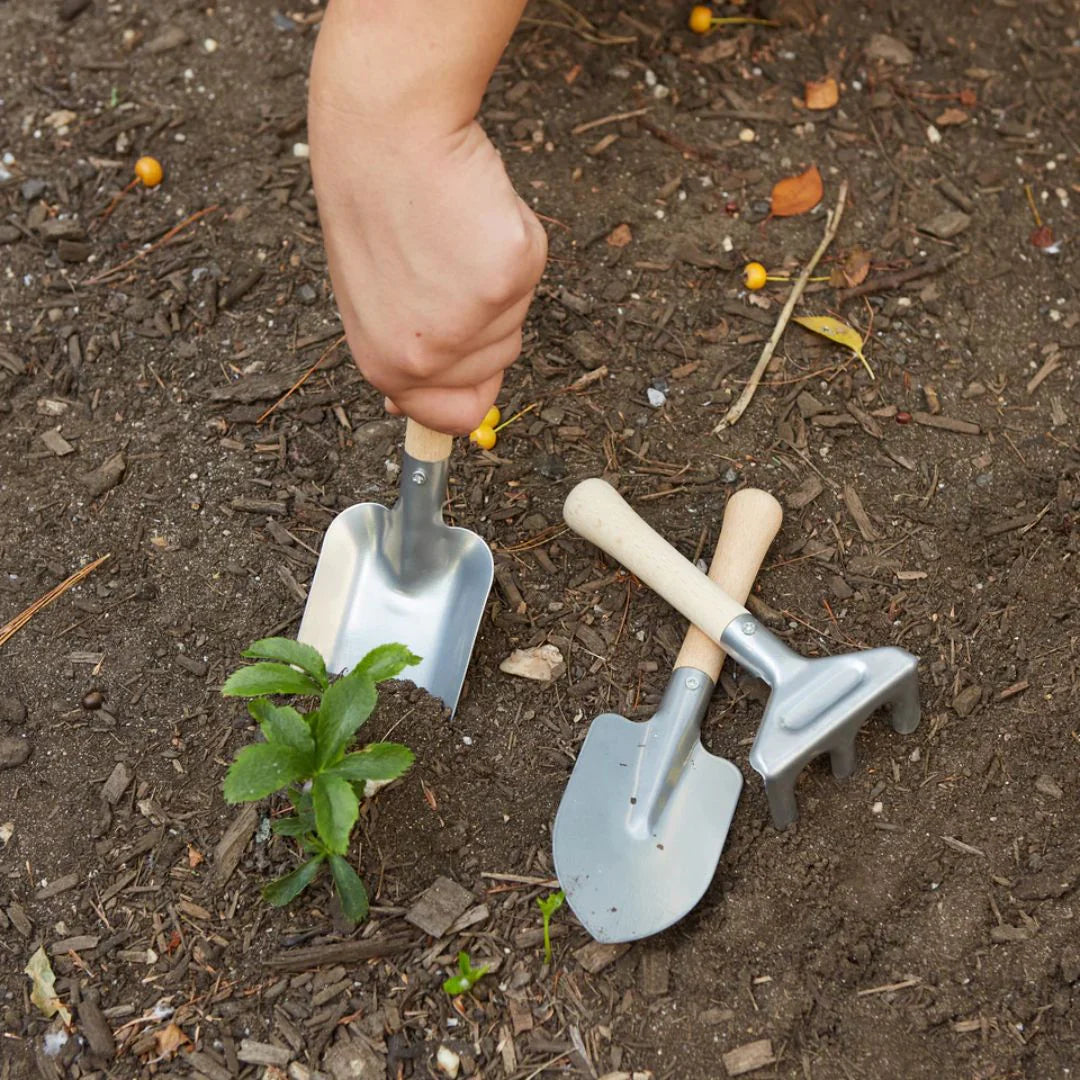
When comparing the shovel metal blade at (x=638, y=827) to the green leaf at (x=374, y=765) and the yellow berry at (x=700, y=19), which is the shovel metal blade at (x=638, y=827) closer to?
the green leaf at (x=374, y=765)

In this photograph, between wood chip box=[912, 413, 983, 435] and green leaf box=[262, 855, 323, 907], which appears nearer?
green leaf box=[262, 855, 323, 907]

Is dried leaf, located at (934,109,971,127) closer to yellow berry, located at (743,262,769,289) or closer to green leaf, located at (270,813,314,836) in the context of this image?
yellow berry, located at (743,262,769,289)

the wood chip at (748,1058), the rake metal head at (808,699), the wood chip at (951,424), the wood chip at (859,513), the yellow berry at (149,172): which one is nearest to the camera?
the wood chip at (748,1058)

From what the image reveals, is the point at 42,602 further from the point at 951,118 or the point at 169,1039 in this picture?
the point at 951,118

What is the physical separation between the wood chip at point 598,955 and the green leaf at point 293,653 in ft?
1.79

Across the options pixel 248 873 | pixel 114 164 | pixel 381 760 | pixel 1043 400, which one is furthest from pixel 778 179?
pixel 248 873

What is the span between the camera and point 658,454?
7.28 feet

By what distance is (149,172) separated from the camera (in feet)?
8.22

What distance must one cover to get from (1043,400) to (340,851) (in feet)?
5.13

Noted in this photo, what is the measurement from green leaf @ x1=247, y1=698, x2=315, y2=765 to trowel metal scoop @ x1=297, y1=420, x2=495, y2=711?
12.1 inches

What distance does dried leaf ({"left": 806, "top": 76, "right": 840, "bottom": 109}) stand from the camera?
265 centimetres

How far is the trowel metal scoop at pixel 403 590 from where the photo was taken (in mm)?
1984

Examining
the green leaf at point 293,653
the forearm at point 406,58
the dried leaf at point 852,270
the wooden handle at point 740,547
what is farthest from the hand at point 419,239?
the dried leaf at point 852,270

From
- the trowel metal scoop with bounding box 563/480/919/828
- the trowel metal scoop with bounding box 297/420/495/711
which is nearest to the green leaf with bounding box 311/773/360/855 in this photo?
the trowel metal scoop with bounding box 297/420/495/711
